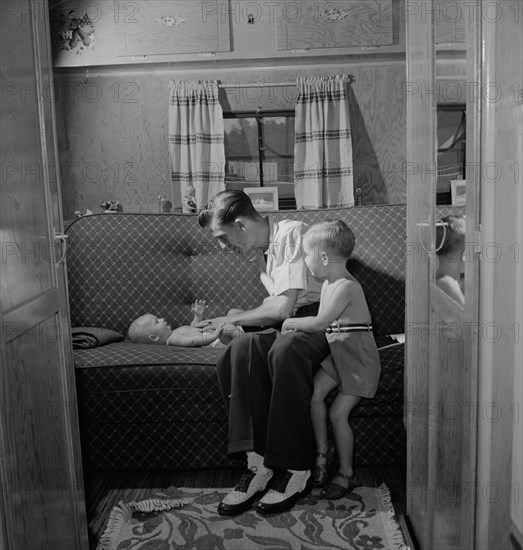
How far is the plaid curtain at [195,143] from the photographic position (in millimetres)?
5277

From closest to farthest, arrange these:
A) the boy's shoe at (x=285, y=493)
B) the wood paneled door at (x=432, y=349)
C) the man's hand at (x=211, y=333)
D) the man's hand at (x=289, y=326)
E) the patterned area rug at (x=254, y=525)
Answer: the wood paneled door at (x=432, y=349), the patterned area rug at (x=254, y=525), the boy's shoe at (x=285, y=493), the man's hand at (x=289, y=326), the man's hand at (x=211, y=333)

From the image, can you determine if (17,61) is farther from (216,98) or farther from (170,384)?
(216,98)

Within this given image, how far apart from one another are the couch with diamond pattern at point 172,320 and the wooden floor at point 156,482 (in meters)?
0.04

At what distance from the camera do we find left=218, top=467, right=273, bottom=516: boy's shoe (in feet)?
8.03

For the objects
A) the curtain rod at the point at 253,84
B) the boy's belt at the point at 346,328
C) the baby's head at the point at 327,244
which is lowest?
the boy's belt at the point at 346,328

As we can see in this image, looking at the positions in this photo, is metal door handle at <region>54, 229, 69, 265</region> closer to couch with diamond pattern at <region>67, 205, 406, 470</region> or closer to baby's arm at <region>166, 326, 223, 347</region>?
couch with diamond pattern at <region>67, 205, 406, 470</region>

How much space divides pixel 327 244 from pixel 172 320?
1024 mm

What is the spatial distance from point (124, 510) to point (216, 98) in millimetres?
3605

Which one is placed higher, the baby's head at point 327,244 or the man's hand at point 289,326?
the baby's head at point 327,244

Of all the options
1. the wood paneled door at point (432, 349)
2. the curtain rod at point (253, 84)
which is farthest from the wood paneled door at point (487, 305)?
the curtain rod at point (253, 84)

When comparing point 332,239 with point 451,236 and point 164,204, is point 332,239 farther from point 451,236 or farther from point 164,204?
point 164,204

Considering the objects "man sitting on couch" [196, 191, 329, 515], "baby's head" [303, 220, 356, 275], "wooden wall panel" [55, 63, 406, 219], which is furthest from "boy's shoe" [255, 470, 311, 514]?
"wooden wall panel" [55, 63, 406, 219]

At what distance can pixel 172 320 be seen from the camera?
3.36 m

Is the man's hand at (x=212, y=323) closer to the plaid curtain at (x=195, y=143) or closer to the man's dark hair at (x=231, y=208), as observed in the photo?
the man's dark hair at (x=231, y=208)
